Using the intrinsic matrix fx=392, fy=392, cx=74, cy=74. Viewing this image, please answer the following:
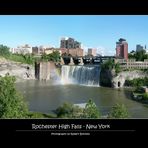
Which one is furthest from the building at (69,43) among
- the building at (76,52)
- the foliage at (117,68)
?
the foliage at (117,68)

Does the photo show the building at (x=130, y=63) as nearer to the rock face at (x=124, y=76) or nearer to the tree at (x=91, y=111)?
the rock face at (x=124, y=76)

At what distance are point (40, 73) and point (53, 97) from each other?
30 centimetres

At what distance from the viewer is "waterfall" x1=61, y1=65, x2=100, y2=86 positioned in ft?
12.0

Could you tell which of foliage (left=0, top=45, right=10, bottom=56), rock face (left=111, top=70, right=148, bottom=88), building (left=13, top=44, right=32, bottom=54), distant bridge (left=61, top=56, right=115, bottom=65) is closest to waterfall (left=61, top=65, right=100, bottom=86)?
distant bridge (left=61, top=56, right=115, bottom=65)

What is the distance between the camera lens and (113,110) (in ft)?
10.5

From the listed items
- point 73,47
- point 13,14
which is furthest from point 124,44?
point 13,14

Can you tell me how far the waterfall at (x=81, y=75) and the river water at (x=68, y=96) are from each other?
0.21ft

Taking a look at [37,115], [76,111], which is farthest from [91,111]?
[37,115]

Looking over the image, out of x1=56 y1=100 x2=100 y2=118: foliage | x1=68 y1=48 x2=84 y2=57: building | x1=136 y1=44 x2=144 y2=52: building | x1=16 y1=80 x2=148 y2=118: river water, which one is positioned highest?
x1=136 y1=44 x2=144 y2=52: building

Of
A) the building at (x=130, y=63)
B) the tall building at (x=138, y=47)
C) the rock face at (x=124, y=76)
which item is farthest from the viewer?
the building at (x=130, y=63)

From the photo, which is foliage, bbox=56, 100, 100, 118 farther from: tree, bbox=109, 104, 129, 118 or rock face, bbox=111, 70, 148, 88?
rock face, bbox=111, 70, 148, 88

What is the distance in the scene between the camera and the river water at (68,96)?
11.0ft

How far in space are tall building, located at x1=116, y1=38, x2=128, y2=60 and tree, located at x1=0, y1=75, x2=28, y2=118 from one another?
37.6 inches
